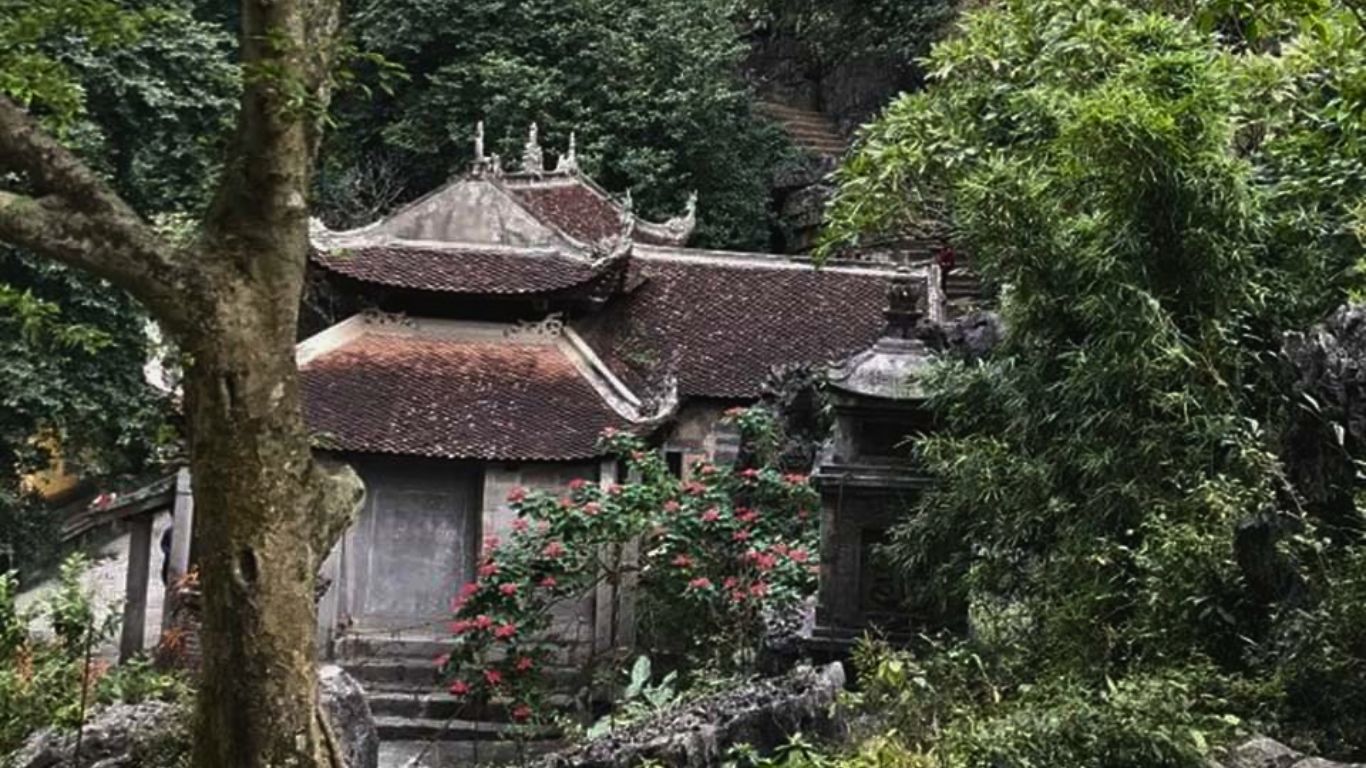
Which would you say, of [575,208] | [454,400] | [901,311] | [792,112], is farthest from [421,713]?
[792,112]

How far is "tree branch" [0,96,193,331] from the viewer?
13.1ft

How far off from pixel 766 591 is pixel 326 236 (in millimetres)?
4993

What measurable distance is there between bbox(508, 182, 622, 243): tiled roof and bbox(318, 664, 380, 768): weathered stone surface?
436 inches

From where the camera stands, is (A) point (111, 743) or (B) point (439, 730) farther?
(B) point (439, 730)

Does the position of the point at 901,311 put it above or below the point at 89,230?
below

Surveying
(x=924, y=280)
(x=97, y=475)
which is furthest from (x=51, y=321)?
(x=97, y=475)

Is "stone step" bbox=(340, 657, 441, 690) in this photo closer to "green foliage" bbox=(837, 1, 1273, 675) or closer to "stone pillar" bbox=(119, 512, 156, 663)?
"stone pillar" bbox=(119, 512, 156, 663)

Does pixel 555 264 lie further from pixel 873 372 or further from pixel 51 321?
pixel 51 321

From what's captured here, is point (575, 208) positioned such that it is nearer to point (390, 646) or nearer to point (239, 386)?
point (390, 646)

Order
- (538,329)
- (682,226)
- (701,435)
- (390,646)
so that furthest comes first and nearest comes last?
(682,226) < (701,435) < (538,329) < (390,646)

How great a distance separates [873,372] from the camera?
25.3 feet

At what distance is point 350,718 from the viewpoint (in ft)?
21.4

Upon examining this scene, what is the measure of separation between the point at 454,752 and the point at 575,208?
8505 mm

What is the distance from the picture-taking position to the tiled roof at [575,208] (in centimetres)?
1783
